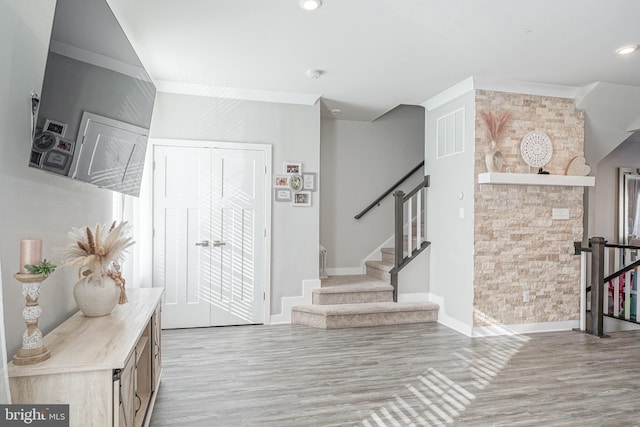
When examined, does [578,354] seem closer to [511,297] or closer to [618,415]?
[511,297]

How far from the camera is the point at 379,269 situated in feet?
17.9

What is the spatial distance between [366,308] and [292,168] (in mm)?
1889

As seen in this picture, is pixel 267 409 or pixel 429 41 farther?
pixel 429 41

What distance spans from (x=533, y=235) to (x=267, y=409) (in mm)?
3453

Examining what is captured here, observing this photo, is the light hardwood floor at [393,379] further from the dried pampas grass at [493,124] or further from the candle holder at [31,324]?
the dried pampas grass at [493,124]

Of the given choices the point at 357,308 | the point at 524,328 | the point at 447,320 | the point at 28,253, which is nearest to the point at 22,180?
the point at 28,253

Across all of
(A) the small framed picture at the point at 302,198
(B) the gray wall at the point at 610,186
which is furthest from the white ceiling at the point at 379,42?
(B) the gray wall at the point at 610,186

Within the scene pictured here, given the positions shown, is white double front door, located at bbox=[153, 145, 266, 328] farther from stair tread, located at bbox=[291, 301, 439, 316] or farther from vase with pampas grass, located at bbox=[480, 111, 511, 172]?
vase with pampas grass, located at bbox=[480, 111, 511, 172]

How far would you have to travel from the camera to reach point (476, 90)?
4203 millimetres

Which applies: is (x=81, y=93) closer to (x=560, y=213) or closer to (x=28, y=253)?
(x=28, y=253)

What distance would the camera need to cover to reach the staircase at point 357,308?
451cm

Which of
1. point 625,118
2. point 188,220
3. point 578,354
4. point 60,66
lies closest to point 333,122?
point 188,220

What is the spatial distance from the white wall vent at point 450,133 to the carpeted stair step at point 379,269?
1.61 meters

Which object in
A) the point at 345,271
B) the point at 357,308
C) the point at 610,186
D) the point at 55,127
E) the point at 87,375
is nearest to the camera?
the point at 87,375
